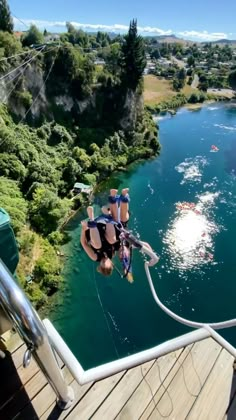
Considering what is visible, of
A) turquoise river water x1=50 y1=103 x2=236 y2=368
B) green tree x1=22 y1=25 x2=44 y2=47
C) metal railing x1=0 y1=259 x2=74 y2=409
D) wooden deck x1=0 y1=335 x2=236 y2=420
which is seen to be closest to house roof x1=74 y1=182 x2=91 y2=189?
turquoise river water x1=50 y1=103 x2=236 y2=368

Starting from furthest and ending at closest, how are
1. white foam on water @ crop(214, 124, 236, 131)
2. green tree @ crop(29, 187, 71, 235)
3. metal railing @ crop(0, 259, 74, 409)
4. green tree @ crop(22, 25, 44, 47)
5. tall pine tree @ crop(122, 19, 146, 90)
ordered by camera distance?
white foam on water @ crop(214, 124, 236, 131)
tall pine tree @ crop(122, 19, 146, 90)
green tree @ crop(22, 25, 44, 47)
green tree @ crop(29, 187, 71, 235)
metal railing @ crop(0, 259, 74, 409)

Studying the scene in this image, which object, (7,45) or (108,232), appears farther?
(7,45)

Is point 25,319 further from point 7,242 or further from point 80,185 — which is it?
point 80,185

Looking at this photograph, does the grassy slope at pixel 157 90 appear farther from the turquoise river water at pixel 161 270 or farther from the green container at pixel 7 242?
the green container at pixel 7 242

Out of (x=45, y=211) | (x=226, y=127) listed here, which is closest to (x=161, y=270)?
(x=45, y=211)

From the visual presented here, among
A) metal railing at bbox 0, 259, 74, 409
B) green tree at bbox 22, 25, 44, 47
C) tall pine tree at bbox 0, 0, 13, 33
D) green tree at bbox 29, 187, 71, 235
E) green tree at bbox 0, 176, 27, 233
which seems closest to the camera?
metal railing at bbox 0, 259, 74, 409

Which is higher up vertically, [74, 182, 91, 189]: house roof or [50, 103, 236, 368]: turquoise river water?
[74, 182, 91, 189]: house roof

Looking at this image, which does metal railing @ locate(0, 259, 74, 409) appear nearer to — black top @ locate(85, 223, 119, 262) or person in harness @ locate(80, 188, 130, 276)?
person in harness @ locate(80, 188, 130, 276)
